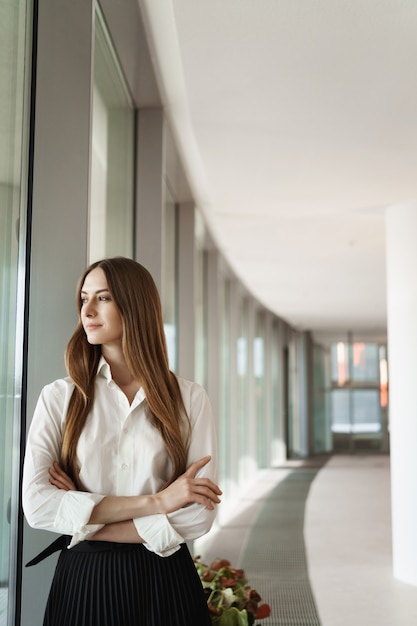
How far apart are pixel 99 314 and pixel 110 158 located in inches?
73.5

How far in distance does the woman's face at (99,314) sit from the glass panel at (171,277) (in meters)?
3.37

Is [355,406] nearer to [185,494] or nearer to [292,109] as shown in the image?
[292,109]

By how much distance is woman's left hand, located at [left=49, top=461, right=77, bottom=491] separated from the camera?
1.67 m

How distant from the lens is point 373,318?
51.4 ft

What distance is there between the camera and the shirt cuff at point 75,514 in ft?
5.32

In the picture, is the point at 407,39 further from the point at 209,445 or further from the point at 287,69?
the point at 209,445

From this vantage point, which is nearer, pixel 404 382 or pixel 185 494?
pixel 185 494

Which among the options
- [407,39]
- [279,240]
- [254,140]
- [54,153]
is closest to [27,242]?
[54,153]

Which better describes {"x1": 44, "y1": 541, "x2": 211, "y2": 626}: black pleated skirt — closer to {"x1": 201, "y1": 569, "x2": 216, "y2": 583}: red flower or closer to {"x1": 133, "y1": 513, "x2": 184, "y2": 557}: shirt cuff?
{"x1": 133, "y1": 513, "x2": 184, "y2": 557}: shirt cuff

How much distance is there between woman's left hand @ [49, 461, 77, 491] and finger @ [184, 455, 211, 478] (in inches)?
10.9

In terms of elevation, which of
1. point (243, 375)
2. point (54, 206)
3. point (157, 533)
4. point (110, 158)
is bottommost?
point (157, 533)

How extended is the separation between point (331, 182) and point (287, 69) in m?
2.03

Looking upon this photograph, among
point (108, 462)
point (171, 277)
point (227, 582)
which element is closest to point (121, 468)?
point (108, 462)

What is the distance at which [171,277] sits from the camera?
5.75m
